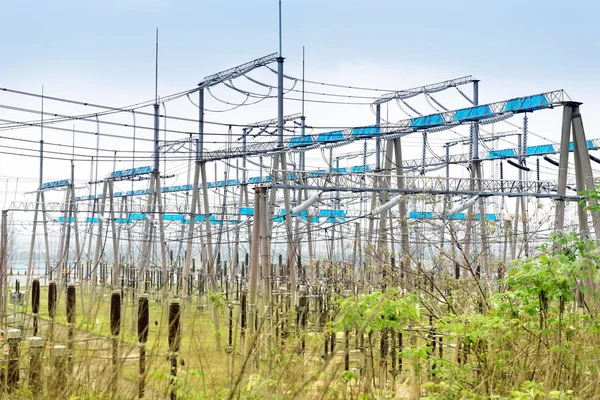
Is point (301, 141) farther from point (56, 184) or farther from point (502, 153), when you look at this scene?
point (56, 184)

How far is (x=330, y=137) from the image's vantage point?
14.4 m

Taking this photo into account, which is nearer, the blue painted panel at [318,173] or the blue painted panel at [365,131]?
the blue painted panel at [318,173]

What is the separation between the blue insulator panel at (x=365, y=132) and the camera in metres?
14.3

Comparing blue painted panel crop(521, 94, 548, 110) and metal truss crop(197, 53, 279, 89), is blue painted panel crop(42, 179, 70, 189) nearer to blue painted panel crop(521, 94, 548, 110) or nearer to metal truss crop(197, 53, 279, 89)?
metal truss crop(197, 53, 279, 89)

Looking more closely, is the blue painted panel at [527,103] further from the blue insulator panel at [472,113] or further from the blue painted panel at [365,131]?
the blue painted panel at [365,131]

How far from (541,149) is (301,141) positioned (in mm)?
9071

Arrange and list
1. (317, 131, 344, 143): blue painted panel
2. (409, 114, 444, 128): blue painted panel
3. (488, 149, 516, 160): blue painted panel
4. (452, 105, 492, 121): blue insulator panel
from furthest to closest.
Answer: (488, 149, 516, 160): blue painted panel → (317, 131, 344, 143): blue painted panel → (409, 114, 444, 128): blue painted panel → (452, 105, 492, 121): blue insulator panel

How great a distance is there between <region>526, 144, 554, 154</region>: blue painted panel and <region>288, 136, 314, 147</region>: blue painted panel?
872cm

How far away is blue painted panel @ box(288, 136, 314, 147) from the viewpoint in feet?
48.1

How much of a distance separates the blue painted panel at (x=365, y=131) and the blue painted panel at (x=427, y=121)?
0.85 metres

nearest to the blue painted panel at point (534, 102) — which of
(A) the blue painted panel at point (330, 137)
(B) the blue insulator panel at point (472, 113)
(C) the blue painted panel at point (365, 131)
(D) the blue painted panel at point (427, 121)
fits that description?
(B) the blue insulator panel at point (472, 113)

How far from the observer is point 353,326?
516 cm

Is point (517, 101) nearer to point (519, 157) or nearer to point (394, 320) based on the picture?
point (519, 157)

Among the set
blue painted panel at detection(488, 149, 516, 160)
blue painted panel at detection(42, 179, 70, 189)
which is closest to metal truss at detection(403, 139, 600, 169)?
blue painted panel at detection(488, 149, 516, 160)
